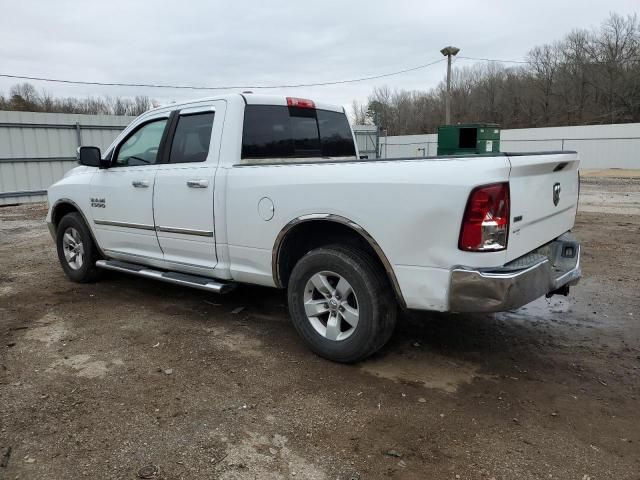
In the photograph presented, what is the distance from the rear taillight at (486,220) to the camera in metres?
2.84

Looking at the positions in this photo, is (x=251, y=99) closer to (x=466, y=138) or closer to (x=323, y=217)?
(x=323, y=217)

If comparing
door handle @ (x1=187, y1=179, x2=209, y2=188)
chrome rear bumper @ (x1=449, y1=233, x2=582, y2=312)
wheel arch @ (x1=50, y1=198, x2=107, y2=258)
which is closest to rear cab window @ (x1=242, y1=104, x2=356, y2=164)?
door handle @ (x1=187, y1=179, x2=209, y2=188)

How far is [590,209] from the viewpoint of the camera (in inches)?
478

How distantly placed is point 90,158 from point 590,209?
11307mm

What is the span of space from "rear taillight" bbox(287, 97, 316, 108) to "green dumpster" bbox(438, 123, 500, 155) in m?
11.6

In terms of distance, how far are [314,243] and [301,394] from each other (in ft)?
3.98

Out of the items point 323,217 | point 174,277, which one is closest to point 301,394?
point 323,217

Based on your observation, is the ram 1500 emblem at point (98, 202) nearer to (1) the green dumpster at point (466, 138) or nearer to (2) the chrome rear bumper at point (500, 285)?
(2) the chrome rear bumper at point (500, 285)

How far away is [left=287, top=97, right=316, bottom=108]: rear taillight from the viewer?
472cm

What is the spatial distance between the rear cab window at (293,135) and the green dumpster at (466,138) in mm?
11298

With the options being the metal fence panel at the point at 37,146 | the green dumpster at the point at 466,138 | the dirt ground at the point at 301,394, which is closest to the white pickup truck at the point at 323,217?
the dirt ground at the point at 301,394

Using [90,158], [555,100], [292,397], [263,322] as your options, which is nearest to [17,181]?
[90,158]

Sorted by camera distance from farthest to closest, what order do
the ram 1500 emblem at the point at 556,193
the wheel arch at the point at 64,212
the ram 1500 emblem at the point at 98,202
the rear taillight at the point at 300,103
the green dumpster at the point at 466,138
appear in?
1. the green dumpster at the point at 466,138
2. the wheel arch at the point at 64,212
3. the ram 1500 emblem at the point at 98,202
4. the rear taillight at the point at 300,103
5. the ram 1500 emblem at the point at 556,193

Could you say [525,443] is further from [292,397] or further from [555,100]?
[555,100]
